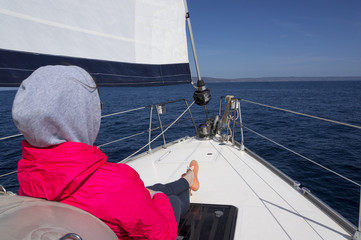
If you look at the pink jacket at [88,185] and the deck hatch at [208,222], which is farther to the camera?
the deck hatch at [208,222]

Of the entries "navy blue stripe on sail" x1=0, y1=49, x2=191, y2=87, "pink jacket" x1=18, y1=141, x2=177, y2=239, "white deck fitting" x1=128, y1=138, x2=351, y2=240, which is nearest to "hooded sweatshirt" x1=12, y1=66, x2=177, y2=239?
"pink jacket" x1=18, y1=141, x2=177, y2=239

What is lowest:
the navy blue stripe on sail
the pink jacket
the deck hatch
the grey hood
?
the deck hatch

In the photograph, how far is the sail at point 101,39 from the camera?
154 cm

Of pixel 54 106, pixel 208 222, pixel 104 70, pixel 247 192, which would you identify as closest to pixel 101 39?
pixel 104 70

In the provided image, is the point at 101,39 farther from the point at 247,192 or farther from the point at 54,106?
the point at 247,192

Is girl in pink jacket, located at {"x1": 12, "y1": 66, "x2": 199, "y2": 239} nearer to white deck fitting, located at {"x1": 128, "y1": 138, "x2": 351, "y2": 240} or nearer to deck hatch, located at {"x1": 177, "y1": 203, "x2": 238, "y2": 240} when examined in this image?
deck hatch, located at {"x1": 177, "y1": 203, "x2": 238, "y2": 240}

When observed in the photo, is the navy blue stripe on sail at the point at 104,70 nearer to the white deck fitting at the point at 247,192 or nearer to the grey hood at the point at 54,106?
the grey hood at the point at 54,106

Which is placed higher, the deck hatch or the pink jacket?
the pink jacket

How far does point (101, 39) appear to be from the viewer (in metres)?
2.17

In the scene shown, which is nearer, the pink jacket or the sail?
the pink jacket

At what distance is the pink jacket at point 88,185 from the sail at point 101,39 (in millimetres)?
1141

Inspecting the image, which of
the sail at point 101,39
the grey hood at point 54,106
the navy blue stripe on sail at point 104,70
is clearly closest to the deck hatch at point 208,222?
the grey hood at point 54,106

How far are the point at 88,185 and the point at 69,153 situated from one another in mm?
124

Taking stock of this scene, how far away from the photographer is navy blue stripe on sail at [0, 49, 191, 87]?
1.52 m
